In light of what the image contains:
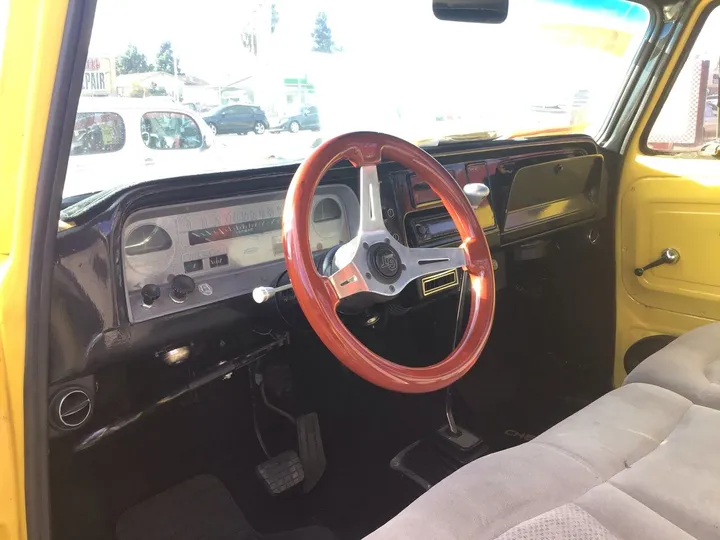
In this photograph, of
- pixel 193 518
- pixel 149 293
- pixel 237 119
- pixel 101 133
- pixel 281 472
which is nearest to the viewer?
pixel 149 293

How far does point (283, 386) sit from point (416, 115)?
99 cm

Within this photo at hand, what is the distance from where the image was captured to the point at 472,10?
154cm

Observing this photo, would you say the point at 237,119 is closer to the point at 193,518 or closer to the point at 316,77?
the point at 316,77

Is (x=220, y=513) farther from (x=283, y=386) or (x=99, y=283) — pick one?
(x=99, y=283)

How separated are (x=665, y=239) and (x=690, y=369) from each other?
3.07 ft

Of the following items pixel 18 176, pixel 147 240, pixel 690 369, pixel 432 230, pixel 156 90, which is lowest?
pixel 690 369

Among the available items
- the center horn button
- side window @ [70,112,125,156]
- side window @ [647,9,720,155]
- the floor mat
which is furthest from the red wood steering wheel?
side window @ [647,9,720,155]

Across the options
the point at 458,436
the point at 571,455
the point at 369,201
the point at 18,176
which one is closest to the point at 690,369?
the point at 571,455

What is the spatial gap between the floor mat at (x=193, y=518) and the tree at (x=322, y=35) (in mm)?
1330

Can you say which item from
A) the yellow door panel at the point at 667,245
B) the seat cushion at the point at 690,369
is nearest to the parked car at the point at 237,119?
the seat cushion at the point at 690,369

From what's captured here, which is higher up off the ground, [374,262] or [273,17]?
[273,17]

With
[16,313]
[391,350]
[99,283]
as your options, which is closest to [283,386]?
[391,350]

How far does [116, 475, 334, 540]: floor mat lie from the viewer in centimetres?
172

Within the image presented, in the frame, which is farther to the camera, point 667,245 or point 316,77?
point 667,245
